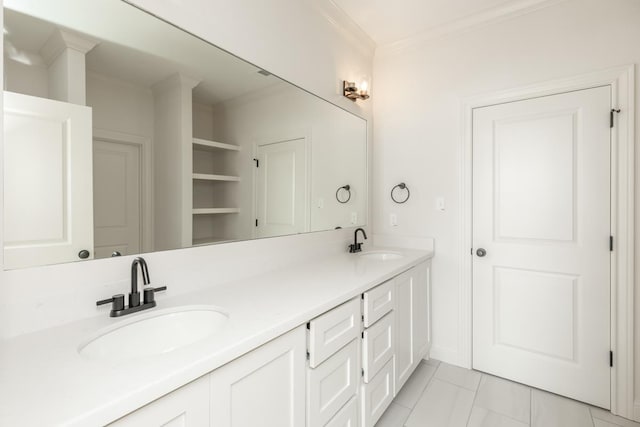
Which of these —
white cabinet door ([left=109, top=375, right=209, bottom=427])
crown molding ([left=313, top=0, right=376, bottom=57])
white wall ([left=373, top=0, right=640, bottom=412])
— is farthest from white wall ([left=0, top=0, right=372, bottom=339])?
white cabinet door ([left=109, top=375, right=209, bottom=427])

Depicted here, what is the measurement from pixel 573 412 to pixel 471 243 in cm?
114

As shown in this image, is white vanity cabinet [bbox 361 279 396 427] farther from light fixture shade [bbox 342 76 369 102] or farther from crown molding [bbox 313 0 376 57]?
crown molding [bbox 313 0 376 57]

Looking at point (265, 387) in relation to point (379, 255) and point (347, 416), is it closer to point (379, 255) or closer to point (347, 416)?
point (347, 416)

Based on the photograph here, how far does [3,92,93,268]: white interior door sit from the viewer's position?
88cm

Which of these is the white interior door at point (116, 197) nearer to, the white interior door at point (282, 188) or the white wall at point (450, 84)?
the white interior door at point (282, 188)

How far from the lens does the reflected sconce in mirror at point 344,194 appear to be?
7.66 feet

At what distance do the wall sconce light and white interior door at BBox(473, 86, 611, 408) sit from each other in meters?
0.87

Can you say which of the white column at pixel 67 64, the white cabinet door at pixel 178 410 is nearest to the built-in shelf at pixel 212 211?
the white column at pixel 67 64

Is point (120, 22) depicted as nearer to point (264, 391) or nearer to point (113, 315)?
point (113, 315)

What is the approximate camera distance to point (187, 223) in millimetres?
1326

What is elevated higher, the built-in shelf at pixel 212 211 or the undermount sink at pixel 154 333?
the built-in shelf at pixel 212 211

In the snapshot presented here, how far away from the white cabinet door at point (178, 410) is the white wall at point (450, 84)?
6.70ft

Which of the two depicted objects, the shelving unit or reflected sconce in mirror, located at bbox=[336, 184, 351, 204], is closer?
the shelving unit

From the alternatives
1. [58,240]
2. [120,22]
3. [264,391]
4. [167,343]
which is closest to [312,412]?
[264,391]
